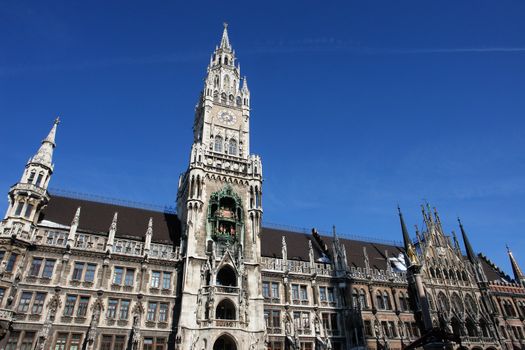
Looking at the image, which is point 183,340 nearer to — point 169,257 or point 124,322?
point 124,322

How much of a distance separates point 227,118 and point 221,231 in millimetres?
18129

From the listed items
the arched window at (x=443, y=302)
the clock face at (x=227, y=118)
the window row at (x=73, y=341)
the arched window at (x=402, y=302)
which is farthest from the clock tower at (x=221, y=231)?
the arched window at (x=443, y=302)

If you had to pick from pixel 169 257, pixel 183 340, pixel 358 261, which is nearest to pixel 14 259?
pixel 169 257

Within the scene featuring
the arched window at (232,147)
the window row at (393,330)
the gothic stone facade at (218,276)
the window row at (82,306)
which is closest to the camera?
the window row at (82,306)

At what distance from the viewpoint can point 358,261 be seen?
5431cm

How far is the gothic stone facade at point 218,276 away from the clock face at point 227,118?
6.6 inches

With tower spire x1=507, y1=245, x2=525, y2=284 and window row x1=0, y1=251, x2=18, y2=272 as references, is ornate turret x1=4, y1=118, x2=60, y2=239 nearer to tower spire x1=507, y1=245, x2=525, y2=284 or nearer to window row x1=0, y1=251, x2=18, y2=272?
window row x1=0, y1=251, x2=18, y2=272

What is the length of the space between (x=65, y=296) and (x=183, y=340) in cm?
1186

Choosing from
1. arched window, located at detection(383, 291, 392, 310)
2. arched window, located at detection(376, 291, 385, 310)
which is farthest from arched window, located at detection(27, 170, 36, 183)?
arched window, located at detection(383, 291, 392, 310)

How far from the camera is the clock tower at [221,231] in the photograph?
37.9 metres

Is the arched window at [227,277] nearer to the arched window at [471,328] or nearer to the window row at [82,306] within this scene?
the window row at [82,306]

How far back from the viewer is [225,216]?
44.9m

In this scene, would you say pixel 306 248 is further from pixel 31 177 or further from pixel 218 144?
pixel 31 177

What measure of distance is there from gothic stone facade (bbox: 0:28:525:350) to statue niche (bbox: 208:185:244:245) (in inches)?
6.5
